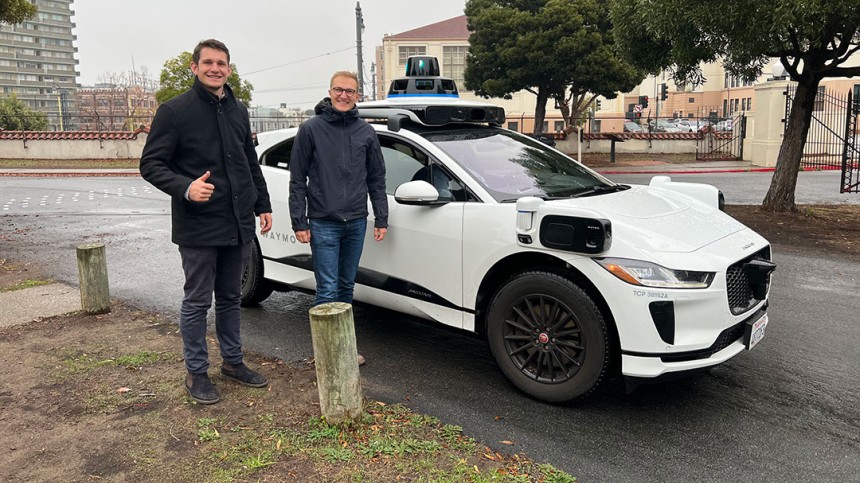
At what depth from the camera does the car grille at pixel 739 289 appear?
354 cm

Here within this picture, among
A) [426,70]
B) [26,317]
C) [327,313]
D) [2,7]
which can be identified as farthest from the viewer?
[2,7]

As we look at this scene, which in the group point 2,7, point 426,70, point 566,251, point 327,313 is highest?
point 2,7

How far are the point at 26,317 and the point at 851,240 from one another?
1002 cm

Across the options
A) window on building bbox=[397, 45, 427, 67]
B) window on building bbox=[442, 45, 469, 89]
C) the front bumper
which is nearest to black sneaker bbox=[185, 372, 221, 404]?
the front bumper

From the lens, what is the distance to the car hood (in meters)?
3.54

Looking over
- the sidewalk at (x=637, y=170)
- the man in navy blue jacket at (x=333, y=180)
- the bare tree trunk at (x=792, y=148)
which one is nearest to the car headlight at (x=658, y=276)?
the man in navy blue jacket at (x=333, y=180)

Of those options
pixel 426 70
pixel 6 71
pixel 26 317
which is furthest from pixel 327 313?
pixel 6 71

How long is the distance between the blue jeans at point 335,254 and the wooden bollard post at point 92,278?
8.20 feet

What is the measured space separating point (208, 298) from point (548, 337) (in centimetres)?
197

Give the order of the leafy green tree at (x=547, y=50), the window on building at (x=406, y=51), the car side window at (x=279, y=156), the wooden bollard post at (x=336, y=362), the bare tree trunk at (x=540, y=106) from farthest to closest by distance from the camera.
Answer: the window on building at (x=406, y=51) < the bare tree trunk at (x=540, y=106) < the leafy green tree at (x=547, y=50) < the car side window at (x=279, y=156) < the wooden bollard post at (x=336, y=362)

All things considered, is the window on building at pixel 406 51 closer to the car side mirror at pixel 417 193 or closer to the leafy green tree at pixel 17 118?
the leafy green tree at pixel 17 118

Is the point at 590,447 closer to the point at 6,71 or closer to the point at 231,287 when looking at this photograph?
the point at 231,287

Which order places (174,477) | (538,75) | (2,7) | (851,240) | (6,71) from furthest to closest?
(6,71)
(538,75)
(2,7)
(851,240)
(174,477)

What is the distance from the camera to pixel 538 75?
2622 cm
